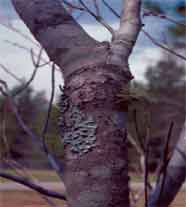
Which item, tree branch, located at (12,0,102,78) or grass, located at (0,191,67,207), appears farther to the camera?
grass, located at (0,191,67,207)

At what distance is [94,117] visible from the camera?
361 mm

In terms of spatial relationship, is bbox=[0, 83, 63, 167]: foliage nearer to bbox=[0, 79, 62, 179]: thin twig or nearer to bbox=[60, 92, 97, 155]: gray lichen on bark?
bbox=[0, 79, 62, 179]: thin twig

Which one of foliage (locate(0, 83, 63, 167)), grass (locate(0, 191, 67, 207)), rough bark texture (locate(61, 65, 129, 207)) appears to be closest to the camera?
rough bark texture (locate(61, 65, 129, 207))

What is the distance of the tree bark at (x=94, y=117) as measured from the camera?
1.14 feet

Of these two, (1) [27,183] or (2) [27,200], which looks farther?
(2) [27,200]

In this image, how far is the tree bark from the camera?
0.35 metres

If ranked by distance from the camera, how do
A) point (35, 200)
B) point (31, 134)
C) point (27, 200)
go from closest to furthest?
point (31, 134), point (35, 200), point (27, 200)

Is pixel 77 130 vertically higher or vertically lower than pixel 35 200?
higher

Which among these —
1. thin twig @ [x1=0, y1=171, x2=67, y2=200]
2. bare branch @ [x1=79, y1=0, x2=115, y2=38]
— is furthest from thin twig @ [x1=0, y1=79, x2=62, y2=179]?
bare branch @ [x1=79, y1=0, x2=115, y2=38]

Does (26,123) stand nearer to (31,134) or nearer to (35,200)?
(31,134)

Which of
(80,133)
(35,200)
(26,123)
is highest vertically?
(80,133)

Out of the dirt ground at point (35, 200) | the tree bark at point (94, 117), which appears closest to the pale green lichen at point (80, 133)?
the tree bark at point (94, 117)

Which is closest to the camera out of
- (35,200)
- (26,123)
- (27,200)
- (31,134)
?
(31,134)

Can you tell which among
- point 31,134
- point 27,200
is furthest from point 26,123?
point 27,200
